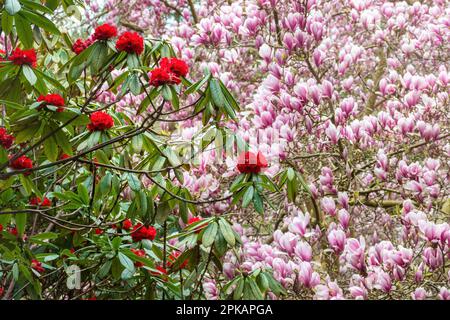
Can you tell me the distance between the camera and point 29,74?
1848 mm

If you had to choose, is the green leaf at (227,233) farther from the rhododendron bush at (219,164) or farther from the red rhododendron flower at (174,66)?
the red rhododendron flower at (174,66)

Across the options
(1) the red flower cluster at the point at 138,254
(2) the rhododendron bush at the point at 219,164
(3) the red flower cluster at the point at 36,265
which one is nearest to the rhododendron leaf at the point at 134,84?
(2) the rhododendron bush at the point at 219,164

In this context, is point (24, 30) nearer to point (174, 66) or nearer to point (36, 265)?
point (174, 66)

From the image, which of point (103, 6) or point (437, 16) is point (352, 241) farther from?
point (103, 6)

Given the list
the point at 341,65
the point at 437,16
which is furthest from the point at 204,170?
the point at 437,16

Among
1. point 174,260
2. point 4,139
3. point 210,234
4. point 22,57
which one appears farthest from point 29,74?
point 174,260

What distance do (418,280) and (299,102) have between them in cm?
98

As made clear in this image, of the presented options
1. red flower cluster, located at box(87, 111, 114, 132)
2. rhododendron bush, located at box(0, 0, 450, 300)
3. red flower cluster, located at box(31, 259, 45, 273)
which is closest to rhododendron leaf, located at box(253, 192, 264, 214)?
rhododendron bush, located at box(0, 0, 450, 300)

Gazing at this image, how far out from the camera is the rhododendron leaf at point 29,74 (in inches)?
71.8

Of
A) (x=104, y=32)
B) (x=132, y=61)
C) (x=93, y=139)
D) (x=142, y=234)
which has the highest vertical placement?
(x=104, y=32)

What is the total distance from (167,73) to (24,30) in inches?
18.2

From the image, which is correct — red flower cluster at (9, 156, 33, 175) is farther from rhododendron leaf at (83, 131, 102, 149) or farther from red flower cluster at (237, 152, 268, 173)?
red flower cluster at (237, 152, 268, 173)

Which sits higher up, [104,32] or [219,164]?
[104,32]
